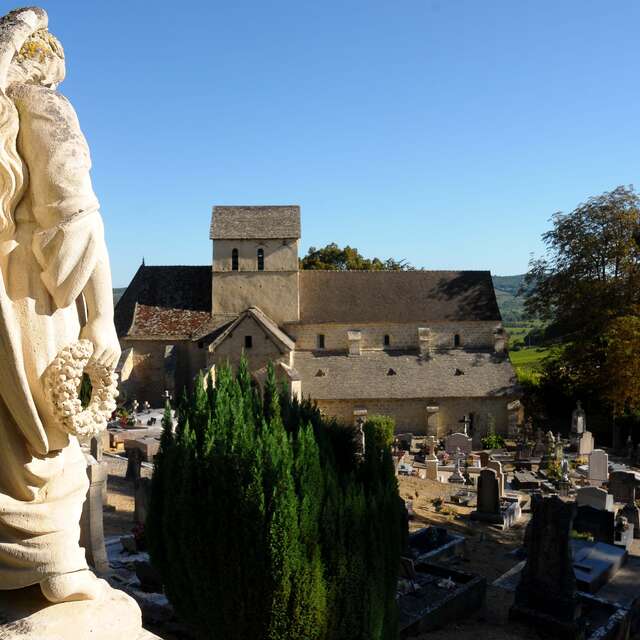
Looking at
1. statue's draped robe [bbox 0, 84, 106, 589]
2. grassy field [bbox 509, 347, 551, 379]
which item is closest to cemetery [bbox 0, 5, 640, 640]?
statue's draped robe [bbox 0, 84, 106, 589]

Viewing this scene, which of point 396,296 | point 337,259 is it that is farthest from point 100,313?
point 337,259

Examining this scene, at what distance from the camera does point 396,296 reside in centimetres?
3375

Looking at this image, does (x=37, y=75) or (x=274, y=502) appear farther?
(x=274, y=502)

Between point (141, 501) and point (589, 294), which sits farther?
point (589, 294)

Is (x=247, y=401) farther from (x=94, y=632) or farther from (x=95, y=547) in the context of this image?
(x=94, y=632)

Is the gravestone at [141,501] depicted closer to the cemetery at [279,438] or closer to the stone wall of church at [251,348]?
the cemetery at [279,438]

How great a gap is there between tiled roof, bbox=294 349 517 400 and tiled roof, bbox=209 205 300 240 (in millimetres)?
6386

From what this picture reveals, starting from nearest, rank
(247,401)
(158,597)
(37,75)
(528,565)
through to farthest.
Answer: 1. (37,75)
2. (247,401)
3. (158,597)
4. (528,565)

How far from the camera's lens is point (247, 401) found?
9656 mm

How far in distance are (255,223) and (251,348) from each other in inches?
287

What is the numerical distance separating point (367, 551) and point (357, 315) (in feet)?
80.9

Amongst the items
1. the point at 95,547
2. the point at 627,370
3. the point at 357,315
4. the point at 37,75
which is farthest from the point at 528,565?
the point at 357,315

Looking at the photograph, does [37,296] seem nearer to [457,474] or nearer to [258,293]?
[457,474]

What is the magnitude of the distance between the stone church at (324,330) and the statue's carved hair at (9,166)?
26.5 meters
